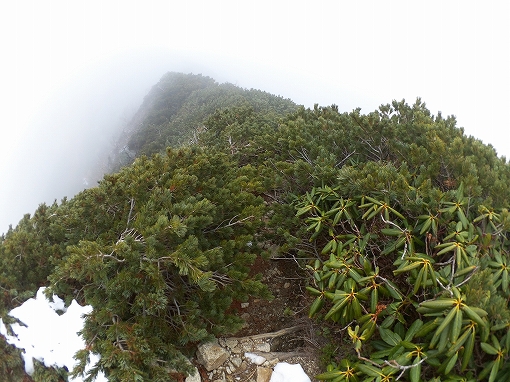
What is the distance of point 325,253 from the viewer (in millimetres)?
3365

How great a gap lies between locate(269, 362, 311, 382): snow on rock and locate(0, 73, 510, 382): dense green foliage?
593 millimetres

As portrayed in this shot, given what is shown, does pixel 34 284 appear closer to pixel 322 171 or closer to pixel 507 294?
pixel 322 171

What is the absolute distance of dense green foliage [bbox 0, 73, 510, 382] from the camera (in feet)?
6.97

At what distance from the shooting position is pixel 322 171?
377 cm

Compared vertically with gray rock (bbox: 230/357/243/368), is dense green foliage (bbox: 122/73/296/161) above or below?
above

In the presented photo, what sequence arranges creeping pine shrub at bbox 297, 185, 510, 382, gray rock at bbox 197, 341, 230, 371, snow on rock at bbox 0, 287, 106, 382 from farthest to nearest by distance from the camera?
1. gray rock at bbox 197, 341, 230, 371
2. snow on rock at bbox 0, 287, 106, 382
3. creeping pine shrub at bbox 297, 185, 510, 382

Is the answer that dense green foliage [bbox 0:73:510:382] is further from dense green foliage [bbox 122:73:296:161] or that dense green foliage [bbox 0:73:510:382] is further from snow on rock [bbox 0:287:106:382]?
dense green foliage [bbox 122:73:296:161]

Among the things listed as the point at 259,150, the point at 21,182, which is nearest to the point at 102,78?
the point at 21,182

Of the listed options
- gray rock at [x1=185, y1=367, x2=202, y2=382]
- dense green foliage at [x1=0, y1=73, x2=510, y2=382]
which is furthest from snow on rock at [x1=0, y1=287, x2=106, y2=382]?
gray rock at [x1=185, y1=367, x2=202, y2=382]

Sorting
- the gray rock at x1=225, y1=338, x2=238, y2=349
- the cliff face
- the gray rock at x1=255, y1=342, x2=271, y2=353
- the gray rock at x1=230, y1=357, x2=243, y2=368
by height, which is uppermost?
the cliff face

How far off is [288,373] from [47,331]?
2.30 meters

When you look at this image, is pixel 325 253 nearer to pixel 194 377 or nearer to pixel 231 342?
pixel 231 342

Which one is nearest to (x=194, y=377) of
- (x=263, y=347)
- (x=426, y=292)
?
(x=263, y=347)

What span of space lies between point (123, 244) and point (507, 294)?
9.72 feet
